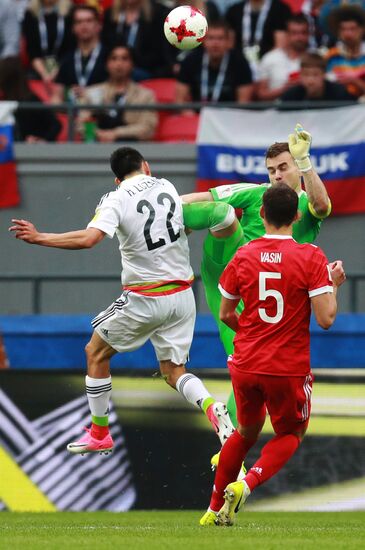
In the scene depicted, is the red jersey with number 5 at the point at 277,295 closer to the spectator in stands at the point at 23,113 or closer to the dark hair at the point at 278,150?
the dark hair at the point at 278,150

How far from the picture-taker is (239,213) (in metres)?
10.2

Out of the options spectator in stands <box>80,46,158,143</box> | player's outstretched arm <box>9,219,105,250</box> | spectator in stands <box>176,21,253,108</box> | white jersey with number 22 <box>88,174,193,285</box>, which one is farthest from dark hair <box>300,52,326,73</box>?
player's outstretched arm <box>9,219,105,250</box>

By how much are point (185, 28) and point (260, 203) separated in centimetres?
179

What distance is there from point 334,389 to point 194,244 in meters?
3.03

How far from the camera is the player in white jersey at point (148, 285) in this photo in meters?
9.23

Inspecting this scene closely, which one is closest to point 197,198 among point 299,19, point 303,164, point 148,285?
point 148,285

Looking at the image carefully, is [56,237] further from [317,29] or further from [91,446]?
[317,29]

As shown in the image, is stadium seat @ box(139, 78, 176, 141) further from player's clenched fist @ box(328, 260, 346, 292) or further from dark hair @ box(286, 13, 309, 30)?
player's clenched fist @ box(328, 260, 346, 292)

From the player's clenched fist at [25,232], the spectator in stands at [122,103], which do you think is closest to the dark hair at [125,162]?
the player's clenched fist at [25,232]

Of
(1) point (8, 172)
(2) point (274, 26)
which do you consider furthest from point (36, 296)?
(2) point (274, 26)

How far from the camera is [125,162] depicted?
30.8 ft

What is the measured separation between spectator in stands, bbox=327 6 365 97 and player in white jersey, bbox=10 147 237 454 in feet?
18.2

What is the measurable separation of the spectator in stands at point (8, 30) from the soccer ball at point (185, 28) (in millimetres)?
5062

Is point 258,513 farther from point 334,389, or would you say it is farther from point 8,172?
point 8,172
